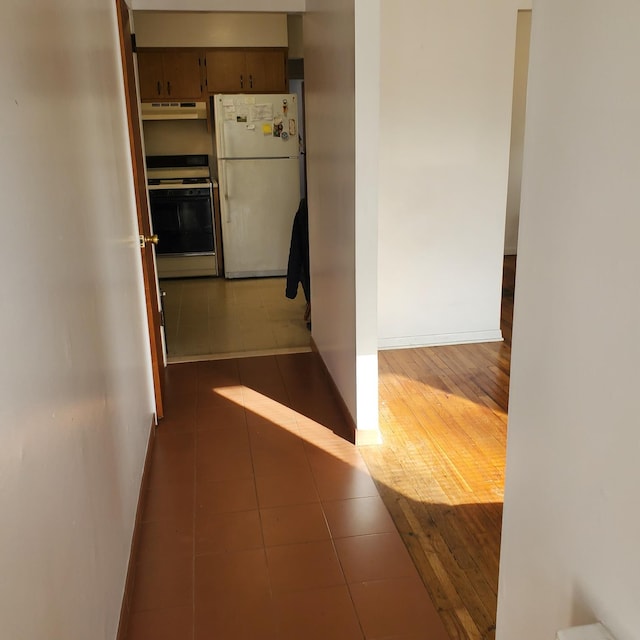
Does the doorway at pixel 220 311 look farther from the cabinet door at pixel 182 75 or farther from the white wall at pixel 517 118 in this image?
the white wall at pixel 517 118

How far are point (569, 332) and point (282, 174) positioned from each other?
5774mm

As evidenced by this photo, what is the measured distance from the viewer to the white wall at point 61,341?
1.13 m

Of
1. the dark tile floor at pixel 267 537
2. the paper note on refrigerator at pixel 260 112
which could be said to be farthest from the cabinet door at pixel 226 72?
the dark tile floor at pixel 267 537

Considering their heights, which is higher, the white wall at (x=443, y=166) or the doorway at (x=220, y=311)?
the white wall at (x=443, y=166)

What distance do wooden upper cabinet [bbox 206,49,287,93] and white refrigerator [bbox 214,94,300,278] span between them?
1.08 ft

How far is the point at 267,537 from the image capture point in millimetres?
2469

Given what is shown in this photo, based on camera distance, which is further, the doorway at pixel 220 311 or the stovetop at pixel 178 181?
the stovetop at pixel 178 181

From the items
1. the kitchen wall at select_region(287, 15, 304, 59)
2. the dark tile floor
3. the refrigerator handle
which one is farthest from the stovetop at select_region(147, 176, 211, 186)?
the dark tile floor

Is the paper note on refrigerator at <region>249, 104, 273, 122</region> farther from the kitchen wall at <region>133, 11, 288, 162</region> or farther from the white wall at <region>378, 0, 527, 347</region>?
the white wall at <region>378, 0, 527, 347</region>

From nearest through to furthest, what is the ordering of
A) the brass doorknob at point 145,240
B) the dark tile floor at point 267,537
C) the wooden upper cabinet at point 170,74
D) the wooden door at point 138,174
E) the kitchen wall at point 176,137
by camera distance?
the dark tile floor at point 267,537
the wooden door at point 138,174
the brass doorknob at point 145,240
the wooden upper cabinet at point 170,74
the kitchen wall at point 176,137

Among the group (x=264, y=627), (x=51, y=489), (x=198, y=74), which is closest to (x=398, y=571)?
(x=264, y=627)

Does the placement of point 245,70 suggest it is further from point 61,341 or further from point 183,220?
point 61,341

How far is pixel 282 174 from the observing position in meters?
6.67

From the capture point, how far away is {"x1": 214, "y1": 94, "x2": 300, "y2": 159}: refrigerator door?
Result: 21.0 ft
